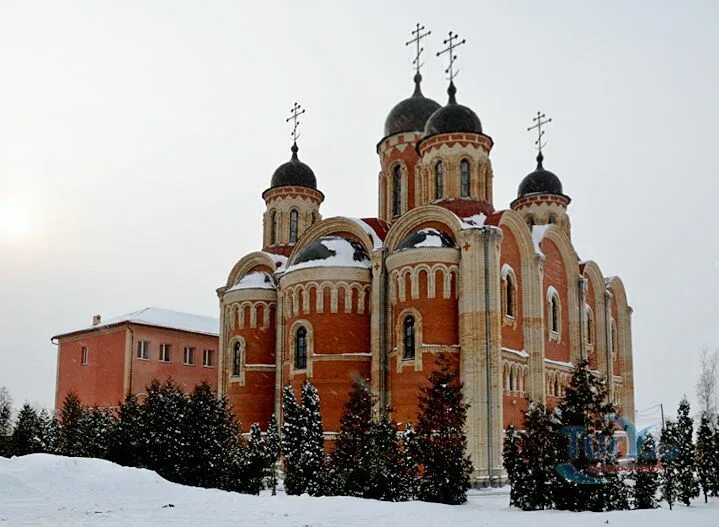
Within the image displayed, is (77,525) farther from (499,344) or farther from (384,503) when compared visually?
(499,344)

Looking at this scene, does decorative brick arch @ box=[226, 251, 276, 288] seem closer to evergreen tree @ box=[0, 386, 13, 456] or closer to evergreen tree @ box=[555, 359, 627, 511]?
evergreen tree @ box=[0, 386, 13, 456]

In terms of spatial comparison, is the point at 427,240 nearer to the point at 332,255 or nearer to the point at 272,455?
the point at 332,255

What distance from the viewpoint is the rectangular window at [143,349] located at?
120 feet

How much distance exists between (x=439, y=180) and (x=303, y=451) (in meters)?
12.2

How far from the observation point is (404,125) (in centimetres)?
3106

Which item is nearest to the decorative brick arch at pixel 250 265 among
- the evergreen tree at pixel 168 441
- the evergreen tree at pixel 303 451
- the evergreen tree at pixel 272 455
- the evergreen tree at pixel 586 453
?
the evergreen tree at pixel 168 441

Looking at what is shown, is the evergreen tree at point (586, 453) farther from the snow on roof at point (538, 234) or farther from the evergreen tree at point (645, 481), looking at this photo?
the snow on roof at point (538, 234)

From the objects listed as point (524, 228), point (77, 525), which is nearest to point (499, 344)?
point (524, 228)

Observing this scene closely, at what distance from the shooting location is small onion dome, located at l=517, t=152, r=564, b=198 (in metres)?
35.2

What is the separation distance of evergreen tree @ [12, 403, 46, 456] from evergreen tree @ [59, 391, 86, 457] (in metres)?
0.73

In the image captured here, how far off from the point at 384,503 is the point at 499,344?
A: 9631mm

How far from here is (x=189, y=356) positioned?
39.1m

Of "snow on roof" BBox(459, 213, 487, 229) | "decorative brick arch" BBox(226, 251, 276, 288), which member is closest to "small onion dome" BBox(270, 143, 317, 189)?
"decorative brick arch" BBox(226, 251, 276, 288)

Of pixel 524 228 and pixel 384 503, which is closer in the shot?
pixel 384 503
